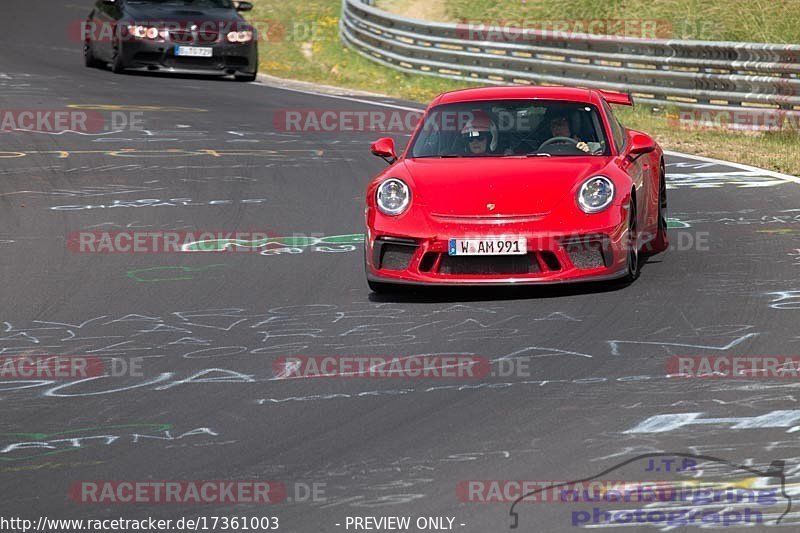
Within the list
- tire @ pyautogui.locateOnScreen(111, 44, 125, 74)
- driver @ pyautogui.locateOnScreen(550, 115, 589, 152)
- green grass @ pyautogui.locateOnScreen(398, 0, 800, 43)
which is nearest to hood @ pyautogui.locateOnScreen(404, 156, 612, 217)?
driver @ pyautogui.locateOnScreen(550, 115, 589, 152)

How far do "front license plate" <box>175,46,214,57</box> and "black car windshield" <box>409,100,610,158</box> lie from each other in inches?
531

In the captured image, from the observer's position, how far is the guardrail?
779 inches

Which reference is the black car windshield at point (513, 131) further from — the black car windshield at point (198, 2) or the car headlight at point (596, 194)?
the black car windshield at point (198, 2)

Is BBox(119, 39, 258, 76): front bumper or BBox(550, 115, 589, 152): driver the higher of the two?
BBox(550, 115, 589, 152): driver

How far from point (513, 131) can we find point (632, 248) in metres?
1.36

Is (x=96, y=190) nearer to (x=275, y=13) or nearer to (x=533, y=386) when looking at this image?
(x=533, y=386)

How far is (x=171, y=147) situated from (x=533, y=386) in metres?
11.3

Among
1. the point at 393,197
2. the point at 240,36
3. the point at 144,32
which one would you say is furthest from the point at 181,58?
the point at 393,197

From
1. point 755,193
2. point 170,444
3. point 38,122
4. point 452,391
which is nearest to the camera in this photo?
point 170,444

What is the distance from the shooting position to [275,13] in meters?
36.0

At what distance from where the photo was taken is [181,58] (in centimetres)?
2430

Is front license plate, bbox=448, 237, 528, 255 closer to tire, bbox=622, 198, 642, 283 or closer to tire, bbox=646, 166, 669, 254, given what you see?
tire, bbox=622, 198, 642, 283

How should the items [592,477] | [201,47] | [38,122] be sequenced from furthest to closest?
[201,47]
[38,122]
[592,477]

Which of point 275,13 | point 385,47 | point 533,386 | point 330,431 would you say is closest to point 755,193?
point 533,386
